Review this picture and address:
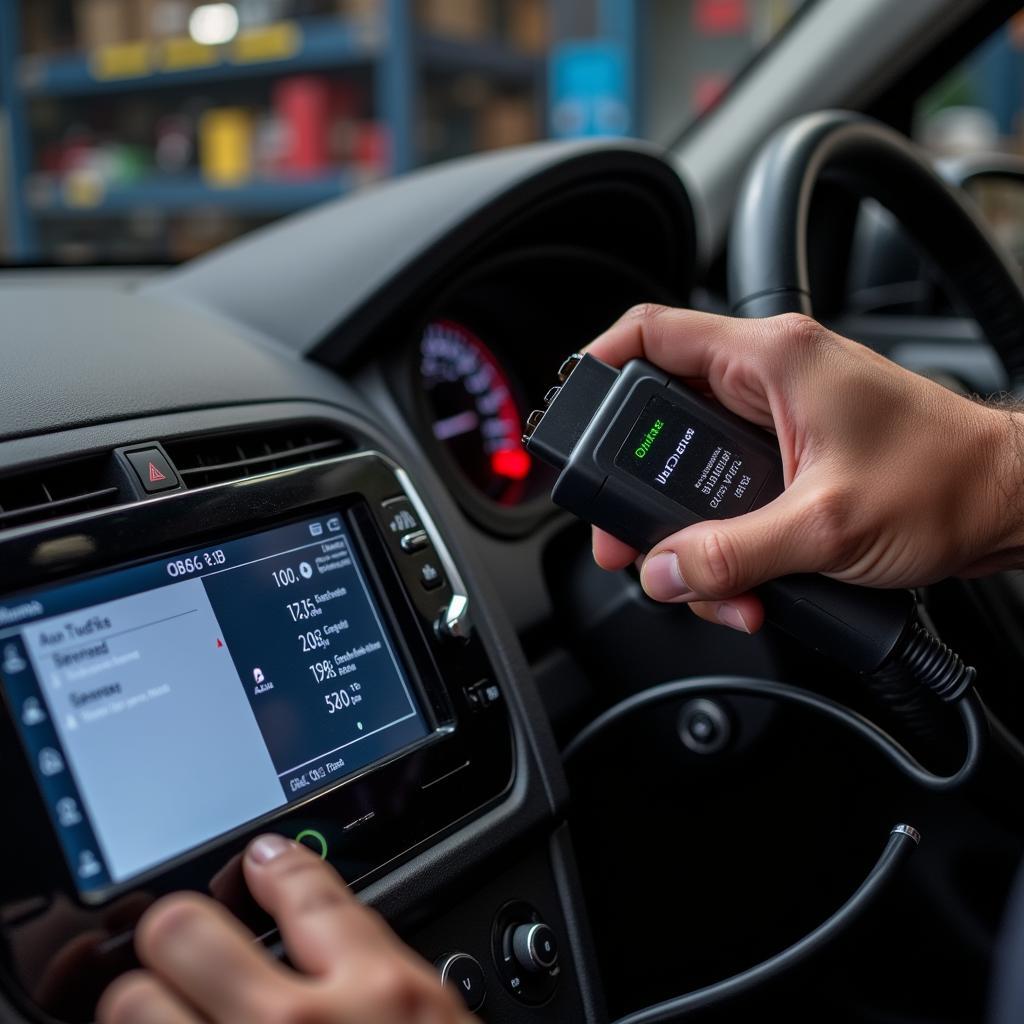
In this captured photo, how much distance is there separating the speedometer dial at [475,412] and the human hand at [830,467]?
15.5 inches

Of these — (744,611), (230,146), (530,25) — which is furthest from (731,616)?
(530,25)

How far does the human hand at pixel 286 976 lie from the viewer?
403 mm

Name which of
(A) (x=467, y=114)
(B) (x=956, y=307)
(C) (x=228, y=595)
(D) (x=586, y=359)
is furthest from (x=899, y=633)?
(A) (x=467, y=114)

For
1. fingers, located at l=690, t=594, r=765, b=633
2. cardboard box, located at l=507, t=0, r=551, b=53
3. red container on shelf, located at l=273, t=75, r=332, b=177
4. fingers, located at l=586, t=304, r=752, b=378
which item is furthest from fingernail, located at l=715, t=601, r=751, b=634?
cardboard box, located at l=507, t=0, r=551, b=53

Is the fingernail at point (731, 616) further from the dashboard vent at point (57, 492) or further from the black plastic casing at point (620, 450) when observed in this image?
the dashboard vent at point (57, 492)

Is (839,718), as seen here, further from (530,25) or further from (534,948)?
(530,25)

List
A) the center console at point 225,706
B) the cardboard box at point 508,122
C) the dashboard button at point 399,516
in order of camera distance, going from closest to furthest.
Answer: the center console at point 225,706, the dashboard button at point 399,516, the cardboard box at point 508,122

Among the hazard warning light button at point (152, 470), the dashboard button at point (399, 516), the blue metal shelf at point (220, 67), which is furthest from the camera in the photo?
the blue metal shelf at point (220, 67)

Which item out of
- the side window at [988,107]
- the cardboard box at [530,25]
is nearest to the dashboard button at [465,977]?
the side window at [988,107]

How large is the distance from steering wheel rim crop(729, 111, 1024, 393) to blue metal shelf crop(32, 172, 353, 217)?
2.54 metres

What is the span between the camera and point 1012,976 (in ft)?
1.47

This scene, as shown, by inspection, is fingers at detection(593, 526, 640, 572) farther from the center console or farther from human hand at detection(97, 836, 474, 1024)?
human hand at detection(97, 836, 474, 1024)

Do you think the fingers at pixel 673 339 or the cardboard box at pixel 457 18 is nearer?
the fingers at pixel 673 339

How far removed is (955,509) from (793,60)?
779 mm
